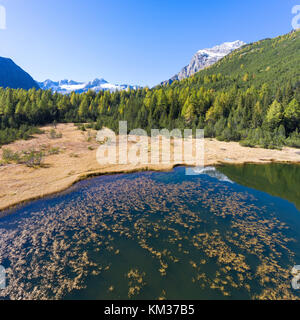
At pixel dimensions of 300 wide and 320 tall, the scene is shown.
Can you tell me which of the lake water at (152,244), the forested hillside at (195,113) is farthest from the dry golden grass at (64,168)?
the forested hillside at (195,113)

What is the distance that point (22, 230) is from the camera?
42.8ft

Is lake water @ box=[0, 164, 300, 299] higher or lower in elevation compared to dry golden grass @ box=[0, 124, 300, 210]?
lower

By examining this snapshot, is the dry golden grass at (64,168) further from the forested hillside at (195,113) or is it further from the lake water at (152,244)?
the forested hillside at (195,113)

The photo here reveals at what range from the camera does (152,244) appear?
11.8 meters

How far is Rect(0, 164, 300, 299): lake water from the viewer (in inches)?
341

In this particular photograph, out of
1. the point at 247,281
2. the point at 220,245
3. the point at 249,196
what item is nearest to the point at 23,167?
the point at 220,245

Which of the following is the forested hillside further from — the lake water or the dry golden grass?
the lake water

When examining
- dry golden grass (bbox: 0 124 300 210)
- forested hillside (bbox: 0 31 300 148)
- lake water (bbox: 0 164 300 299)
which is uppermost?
forested hillside (bbox: 0 31 300 148)

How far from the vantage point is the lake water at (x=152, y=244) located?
8.66 meters

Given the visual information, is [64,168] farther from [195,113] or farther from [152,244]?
[195,113]

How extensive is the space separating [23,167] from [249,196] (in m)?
34.2

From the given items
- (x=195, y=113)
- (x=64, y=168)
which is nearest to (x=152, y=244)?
(x=64, y=168)

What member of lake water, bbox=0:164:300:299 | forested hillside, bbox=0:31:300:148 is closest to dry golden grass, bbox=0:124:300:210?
lake water, bbox=0:164:300:299

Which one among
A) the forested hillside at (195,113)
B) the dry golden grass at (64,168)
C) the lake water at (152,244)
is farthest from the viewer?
the forested hillside at (195,113)
